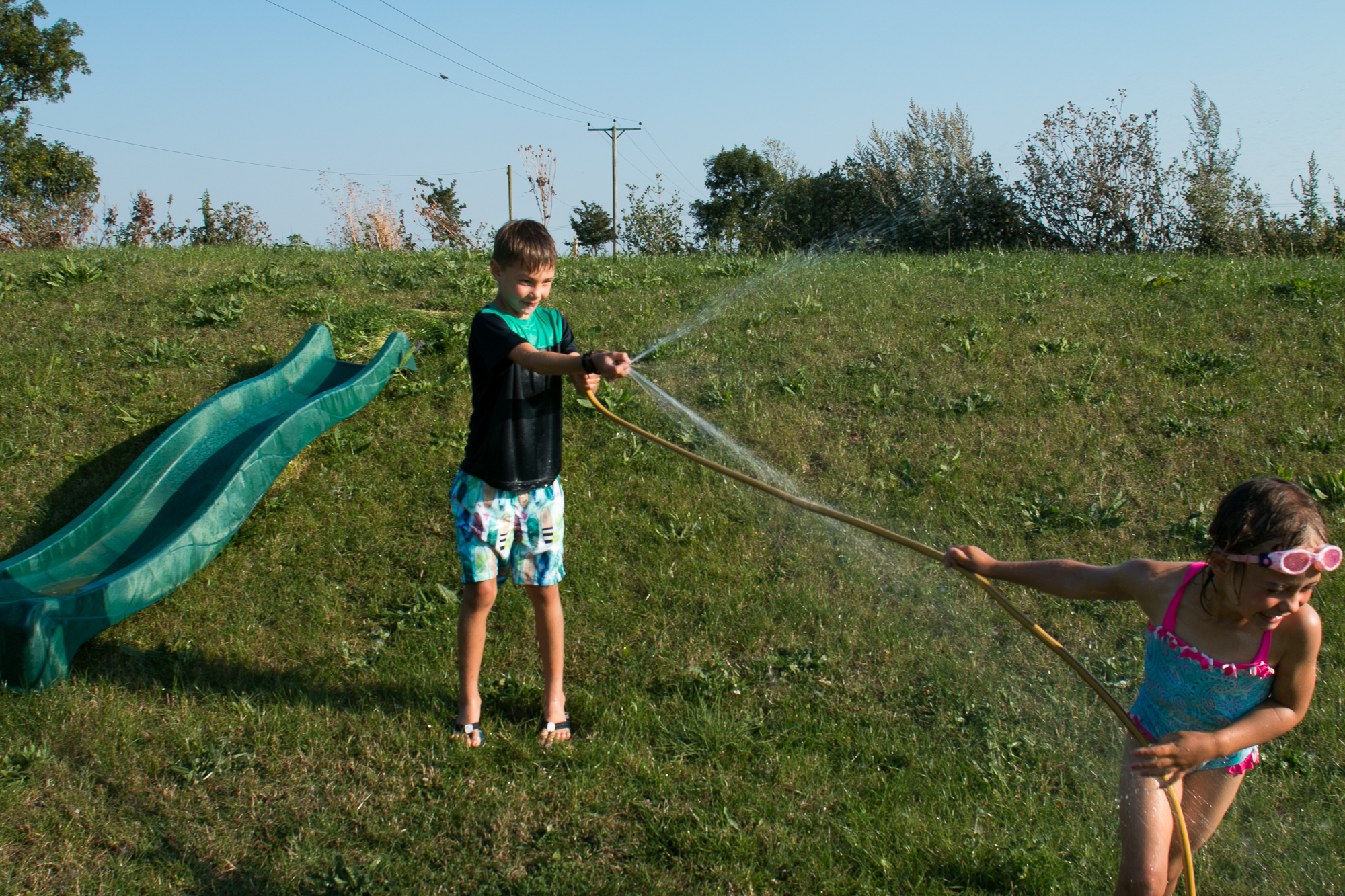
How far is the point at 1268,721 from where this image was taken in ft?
8.03

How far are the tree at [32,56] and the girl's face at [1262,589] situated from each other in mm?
30554

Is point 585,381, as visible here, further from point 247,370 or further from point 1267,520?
point 247,370

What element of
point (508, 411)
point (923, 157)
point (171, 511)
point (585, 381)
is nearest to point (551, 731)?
point (508, 411)

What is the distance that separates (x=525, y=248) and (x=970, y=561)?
195cm

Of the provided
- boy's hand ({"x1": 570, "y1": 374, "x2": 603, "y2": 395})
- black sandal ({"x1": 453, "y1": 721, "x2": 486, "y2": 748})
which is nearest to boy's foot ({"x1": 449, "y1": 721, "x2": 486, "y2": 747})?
black sandal ({"x1": 453, "y1": 721, "x2": 486, "y2": 748})

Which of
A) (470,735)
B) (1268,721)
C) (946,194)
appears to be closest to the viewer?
(1268,721)

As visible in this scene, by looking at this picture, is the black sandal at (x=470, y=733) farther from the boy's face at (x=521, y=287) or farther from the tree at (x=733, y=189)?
the tree at (x=733, y=189)

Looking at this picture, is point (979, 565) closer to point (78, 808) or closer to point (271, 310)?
point (78, 808)

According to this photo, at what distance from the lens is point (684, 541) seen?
522cm

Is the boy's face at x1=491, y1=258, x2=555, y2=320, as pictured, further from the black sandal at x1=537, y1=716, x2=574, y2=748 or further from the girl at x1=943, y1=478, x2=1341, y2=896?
the girl at x1=943, y1=478, x2=1341, y2=896

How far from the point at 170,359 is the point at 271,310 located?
113 centimetres

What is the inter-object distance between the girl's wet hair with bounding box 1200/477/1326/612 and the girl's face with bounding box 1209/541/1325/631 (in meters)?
0.01

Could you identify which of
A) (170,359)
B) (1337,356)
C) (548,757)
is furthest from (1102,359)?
(170,359)

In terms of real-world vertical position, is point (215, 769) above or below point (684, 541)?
below
